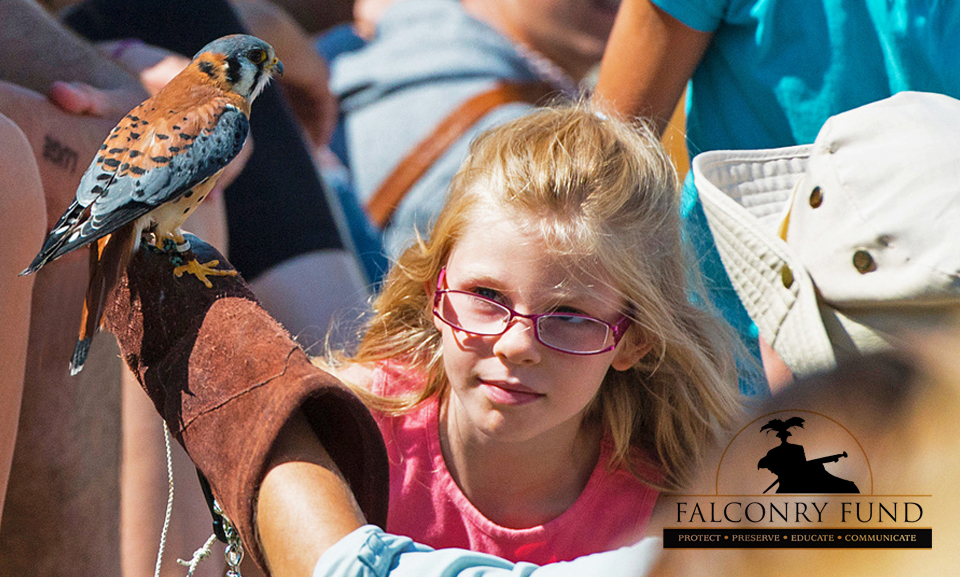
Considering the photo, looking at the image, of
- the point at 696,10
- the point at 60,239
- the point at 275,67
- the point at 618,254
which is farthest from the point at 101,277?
A: the point at 696,10

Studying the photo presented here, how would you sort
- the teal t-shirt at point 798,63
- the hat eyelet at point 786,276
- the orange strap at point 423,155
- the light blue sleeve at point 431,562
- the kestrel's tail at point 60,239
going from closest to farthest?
the light blue sleeve at point 431,562 → the kestrel's tail at point 60,239 → the hat eyelet at point 786,276 → the teal t-shirt at point 798,63 → the orange strap at point 423,155

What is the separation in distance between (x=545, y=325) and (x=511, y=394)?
0.29ft

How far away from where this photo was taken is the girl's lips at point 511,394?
3.28 ft

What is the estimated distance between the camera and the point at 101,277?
79 centimetres

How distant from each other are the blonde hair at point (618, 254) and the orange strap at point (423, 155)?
1416 millimetres

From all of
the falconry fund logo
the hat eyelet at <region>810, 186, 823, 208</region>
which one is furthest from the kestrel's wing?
the hat eyelet at <region>810, 186, 823, 208</region>

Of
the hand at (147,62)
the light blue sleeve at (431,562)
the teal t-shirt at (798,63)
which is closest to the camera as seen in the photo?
the light blue sleeve at (431,562)

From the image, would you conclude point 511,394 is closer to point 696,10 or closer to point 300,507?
point 300,507

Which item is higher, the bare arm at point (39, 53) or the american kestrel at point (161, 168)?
the bare arm at point (39, 53)

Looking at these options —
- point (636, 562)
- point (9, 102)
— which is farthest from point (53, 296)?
point (636, 562)

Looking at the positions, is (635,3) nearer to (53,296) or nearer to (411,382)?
(411,382)

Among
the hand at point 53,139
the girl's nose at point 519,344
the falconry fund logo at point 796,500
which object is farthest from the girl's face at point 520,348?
the hand at point 53,139

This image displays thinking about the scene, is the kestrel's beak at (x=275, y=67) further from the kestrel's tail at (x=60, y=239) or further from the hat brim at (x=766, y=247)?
the hat brim at (x=766, y=247)

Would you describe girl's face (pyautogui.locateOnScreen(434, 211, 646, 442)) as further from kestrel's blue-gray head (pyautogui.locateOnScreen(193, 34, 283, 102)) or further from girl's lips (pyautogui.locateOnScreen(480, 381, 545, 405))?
kestrel's blue-gray head (pyautogui.locateOnScreen(193, 34, 283, 102))
